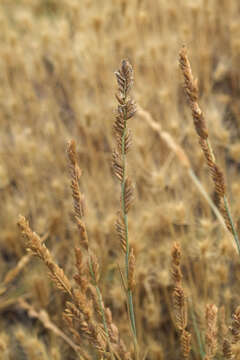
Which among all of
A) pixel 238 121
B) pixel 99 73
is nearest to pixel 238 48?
pixel 238 121

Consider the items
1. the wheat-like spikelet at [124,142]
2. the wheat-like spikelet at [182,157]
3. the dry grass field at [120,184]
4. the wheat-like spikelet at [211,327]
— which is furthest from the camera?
the wheat-like spikelet at [182,157]

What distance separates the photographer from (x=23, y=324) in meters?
1.39

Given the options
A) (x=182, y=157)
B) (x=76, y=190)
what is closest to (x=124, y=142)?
(x=76, y=190)

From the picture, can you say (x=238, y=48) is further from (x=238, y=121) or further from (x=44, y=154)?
(x=44, y=154)

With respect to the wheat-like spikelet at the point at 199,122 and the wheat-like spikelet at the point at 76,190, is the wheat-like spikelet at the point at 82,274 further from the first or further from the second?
the wheat-like spikelet at the point at 199,122

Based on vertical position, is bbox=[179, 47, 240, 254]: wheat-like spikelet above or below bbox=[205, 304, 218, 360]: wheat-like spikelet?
above

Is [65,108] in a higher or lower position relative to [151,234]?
higher

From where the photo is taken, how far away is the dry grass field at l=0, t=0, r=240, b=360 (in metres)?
0.82

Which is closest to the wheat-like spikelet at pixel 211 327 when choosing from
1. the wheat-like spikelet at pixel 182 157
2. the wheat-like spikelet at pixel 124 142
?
the wheat-like spikelet at pixel 124 142

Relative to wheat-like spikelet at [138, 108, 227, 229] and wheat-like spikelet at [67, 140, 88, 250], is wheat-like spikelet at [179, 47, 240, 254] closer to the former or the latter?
wheat-like spikelet at [67, 140, 88, 250]

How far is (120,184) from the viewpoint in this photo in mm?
1248

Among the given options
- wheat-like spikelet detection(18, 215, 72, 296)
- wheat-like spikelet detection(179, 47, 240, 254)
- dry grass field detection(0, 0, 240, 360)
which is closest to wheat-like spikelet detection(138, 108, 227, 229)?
dry grass field detection(0, 0, 240, 360)

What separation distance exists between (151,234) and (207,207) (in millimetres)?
197

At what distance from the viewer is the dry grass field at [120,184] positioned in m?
0.82
